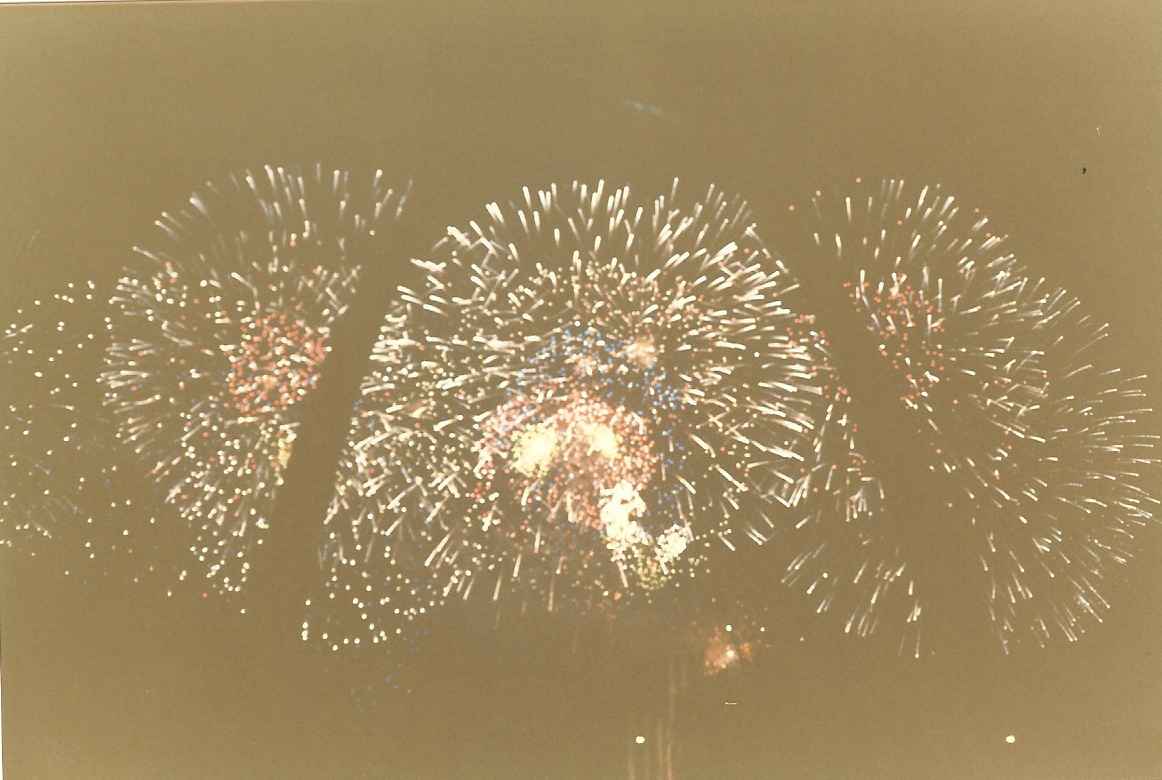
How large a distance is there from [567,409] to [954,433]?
577 mm

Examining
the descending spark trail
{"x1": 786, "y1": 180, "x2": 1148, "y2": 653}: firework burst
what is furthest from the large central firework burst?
the descending spark trail

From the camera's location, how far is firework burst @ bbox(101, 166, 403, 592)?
4.07 feet

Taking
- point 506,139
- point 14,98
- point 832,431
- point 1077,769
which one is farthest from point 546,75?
point 1077,769

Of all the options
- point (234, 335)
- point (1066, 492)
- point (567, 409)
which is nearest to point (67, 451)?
point (234, 335)

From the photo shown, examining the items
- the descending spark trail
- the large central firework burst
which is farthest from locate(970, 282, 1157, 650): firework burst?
the descending spark trail

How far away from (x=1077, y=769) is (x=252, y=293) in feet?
4.70

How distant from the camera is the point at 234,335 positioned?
4.08 feet

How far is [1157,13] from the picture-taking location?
128 cm

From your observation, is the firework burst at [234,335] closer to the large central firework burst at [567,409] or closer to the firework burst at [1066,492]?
the large central firework burst at [567,409]

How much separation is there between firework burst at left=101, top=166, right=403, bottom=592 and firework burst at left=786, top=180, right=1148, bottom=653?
722mm

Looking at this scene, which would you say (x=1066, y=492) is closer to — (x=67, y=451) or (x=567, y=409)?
(x=567, y=409)

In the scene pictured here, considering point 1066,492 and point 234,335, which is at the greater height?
point 234,335

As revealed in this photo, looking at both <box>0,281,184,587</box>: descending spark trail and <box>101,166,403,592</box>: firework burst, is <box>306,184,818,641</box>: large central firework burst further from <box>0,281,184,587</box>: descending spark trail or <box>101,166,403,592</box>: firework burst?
<box>0,281,184,587</box>: descending spark trail

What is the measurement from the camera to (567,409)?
1.24 m
